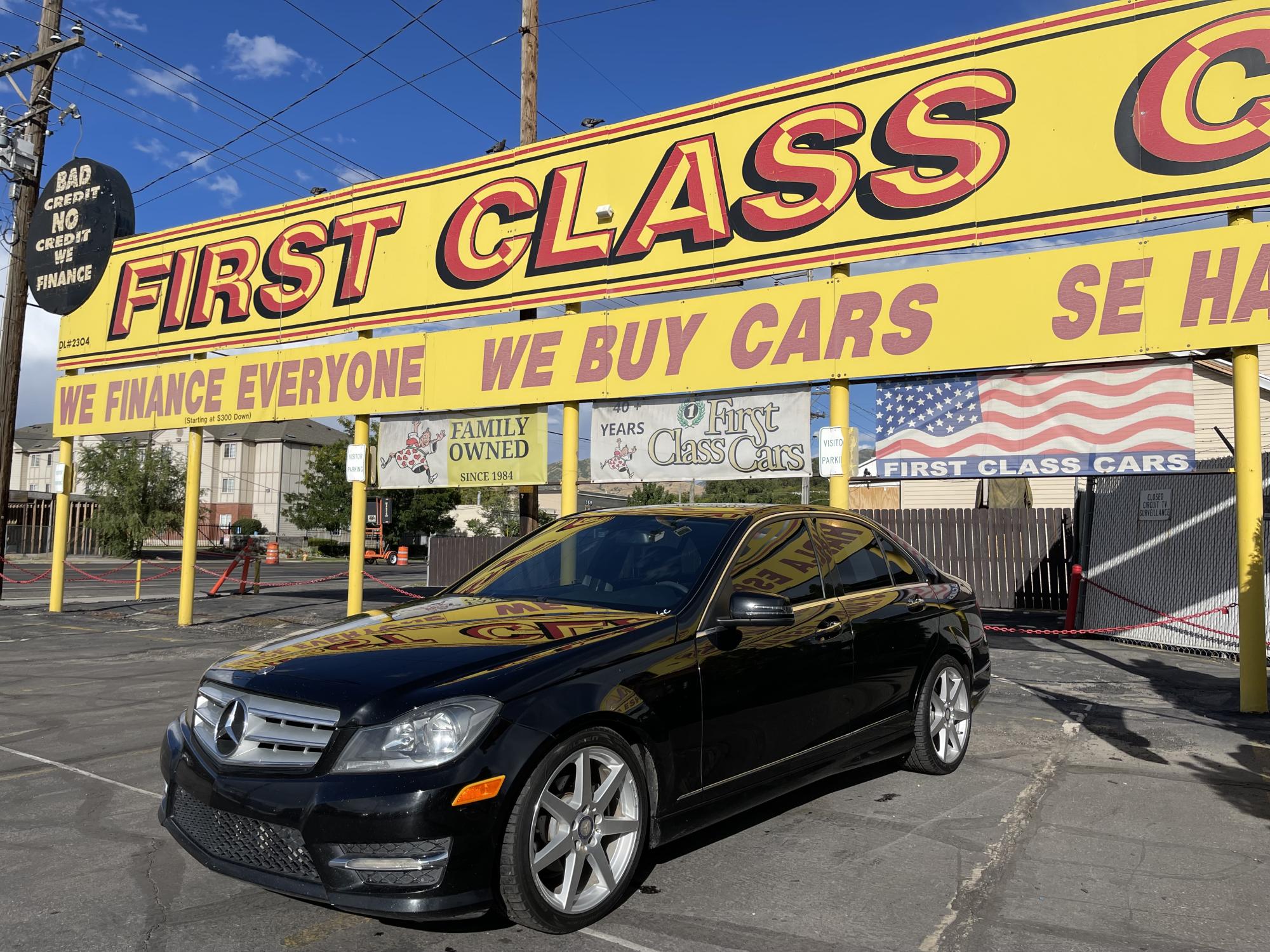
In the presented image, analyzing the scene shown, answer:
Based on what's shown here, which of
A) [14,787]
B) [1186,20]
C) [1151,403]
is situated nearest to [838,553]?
[14,787]

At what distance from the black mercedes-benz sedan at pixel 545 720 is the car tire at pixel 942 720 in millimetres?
391

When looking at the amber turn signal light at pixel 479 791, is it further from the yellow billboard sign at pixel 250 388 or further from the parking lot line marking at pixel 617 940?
the yellow billboard sign at pixel 250 388

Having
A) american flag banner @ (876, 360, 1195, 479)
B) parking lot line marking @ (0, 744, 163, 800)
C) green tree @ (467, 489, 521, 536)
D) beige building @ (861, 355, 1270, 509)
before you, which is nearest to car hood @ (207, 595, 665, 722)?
parking lot line marking @ (0, 744, 163, 800)

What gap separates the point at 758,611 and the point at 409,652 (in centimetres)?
146


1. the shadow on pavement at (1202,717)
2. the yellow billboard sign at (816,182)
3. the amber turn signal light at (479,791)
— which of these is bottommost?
the shadow on pavement at (1202,717)

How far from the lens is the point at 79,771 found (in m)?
5.93

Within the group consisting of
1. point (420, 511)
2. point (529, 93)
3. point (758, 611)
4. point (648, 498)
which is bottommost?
point (758, 611)

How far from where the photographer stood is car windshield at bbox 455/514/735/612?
4512 mm

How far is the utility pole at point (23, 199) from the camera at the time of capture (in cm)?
1872

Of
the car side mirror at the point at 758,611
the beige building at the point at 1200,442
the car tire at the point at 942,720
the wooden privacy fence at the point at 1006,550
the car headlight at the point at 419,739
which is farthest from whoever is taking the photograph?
the beige building at the point at 1200,442

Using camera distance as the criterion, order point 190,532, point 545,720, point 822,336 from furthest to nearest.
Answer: point 190,532 → point 822,336 → point 545,720

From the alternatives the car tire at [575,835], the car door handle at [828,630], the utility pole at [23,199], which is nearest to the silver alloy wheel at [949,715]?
the car door handle at [828,630]

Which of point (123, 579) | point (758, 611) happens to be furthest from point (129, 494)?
point (758, 611)

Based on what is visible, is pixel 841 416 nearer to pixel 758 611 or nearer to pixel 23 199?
pixel 758 611
